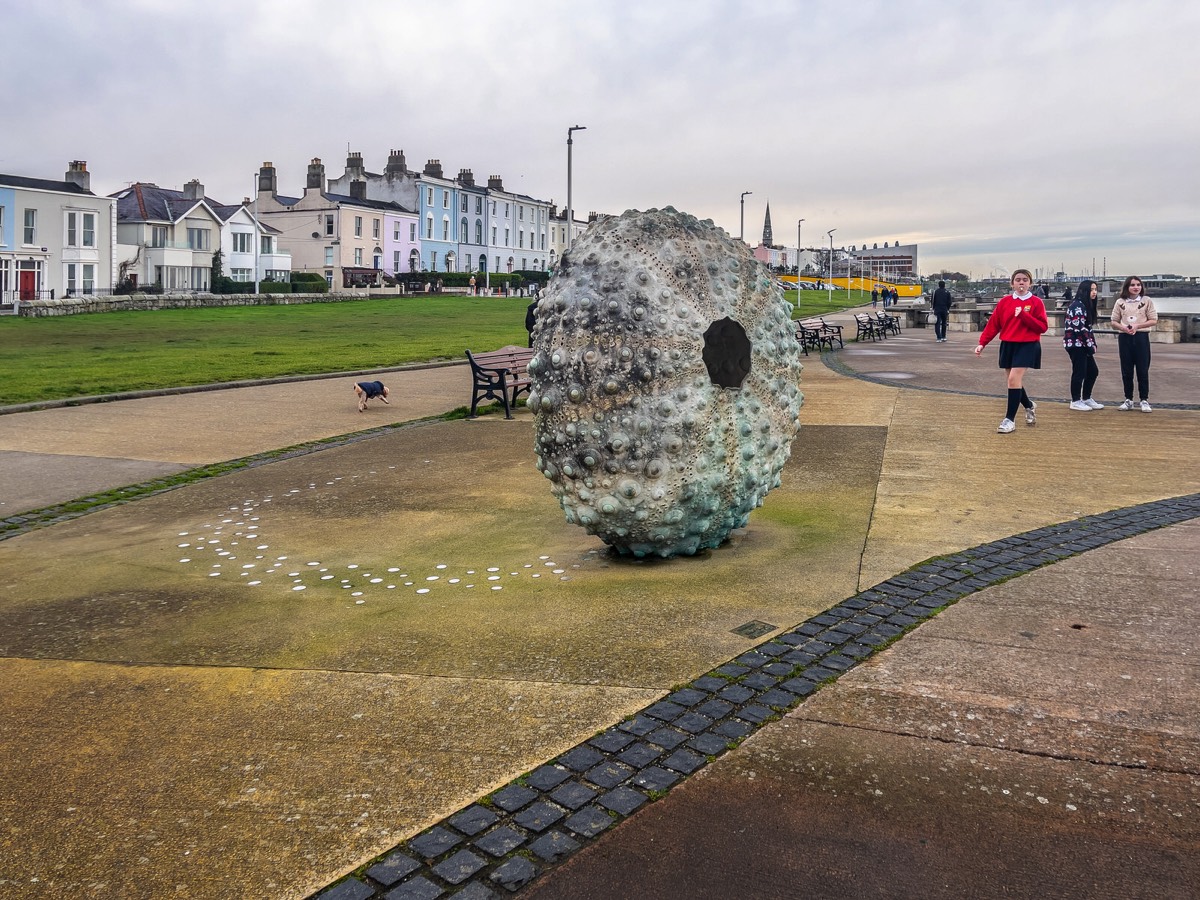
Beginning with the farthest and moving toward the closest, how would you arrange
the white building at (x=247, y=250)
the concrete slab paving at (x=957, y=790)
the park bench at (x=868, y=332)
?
the white building at (x=247, y=250) → the park bench at (x=868, y=332) → the concrete slab paving at (x=957, y=790)

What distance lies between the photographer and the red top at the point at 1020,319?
11.9 meters

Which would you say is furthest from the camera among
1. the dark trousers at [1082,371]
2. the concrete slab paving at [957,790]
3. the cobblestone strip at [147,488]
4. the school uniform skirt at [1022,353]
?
the dark trousers at [1082,371]

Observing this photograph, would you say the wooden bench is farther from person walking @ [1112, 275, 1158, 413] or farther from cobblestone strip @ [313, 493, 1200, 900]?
cobblestone strip @ [313, 493, 1200, 900]

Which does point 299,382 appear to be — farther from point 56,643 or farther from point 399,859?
point 399,859

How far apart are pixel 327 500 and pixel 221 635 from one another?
11.3ft

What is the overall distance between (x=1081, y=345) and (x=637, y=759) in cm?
1230

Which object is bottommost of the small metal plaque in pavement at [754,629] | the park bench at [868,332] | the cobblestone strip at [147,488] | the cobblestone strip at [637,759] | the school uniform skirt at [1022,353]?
the cobblestone strip at [637,759]

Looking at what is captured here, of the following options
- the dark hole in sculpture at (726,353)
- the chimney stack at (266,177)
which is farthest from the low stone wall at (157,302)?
the dark hole in sculpture at (726,353)

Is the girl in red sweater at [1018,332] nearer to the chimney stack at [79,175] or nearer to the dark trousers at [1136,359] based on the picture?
the dark trousers at [1136,359]

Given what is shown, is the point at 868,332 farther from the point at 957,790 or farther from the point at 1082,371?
the point at 957,790

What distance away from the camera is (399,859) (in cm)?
331

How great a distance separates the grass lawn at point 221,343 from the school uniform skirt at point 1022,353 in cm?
1314

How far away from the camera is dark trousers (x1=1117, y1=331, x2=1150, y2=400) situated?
13547 millimetres

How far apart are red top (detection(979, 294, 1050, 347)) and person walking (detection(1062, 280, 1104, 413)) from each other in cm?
210
